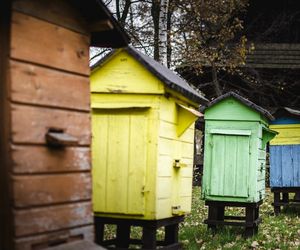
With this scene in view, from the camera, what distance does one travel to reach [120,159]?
6.09 m

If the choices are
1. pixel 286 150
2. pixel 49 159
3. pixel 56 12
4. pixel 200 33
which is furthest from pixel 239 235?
pixel 200 33

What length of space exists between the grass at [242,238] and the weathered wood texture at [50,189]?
389 centimetres

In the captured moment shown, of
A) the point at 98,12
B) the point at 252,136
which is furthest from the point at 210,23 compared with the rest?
the point at 98,12

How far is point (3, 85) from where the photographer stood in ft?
12.4

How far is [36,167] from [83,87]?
87 centimetres

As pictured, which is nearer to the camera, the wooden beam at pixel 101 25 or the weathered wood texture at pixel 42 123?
the weathered wood texture at pixel 42 123

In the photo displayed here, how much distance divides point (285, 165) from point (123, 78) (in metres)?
6.62

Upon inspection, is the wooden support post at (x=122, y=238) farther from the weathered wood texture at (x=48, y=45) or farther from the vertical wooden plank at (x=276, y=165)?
the vertical wooden plank at (x=276, y=165)

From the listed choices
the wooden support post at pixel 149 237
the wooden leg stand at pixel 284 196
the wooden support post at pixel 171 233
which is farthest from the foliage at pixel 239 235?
the wooden support post at pixel 149 237

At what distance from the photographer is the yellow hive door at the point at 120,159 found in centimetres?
595

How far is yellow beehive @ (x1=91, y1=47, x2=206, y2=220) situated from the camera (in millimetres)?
5902

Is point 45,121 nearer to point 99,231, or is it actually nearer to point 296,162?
point 99,231

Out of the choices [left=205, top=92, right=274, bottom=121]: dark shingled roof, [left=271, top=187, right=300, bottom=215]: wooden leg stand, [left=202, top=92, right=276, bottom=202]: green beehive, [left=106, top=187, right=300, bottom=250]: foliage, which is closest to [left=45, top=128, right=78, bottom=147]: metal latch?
[left=106, top=187, right=300, bottom=250]: foliage

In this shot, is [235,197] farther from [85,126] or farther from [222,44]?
[222,44]
